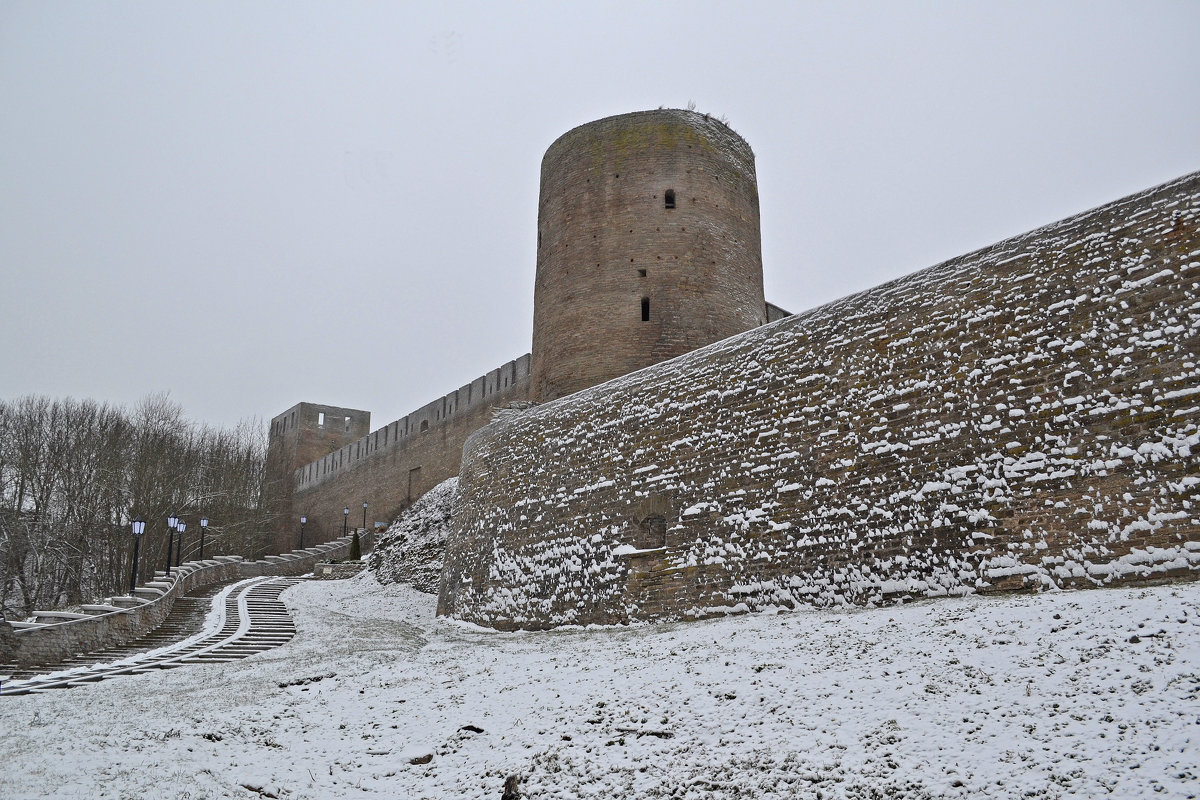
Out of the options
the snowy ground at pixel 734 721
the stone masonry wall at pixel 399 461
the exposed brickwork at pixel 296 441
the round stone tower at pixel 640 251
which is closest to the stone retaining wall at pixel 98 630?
the snowy ground at pixel 734 721

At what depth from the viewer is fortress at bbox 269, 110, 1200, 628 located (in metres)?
6.54

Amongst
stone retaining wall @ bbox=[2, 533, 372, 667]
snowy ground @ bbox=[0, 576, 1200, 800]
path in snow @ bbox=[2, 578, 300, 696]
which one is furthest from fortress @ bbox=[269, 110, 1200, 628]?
stone retaining wall @ bbox=[2, 533, 372, 667]

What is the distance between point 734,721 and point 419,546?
660 inches

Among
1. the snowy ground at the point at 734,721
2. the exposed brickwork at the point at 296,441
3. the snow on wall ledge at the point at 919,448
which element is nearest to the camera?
the snowy ground at the point at 734,721

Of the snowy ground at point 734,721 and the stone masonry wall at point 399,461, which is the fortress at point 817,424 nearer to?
the snowy ground at point 734,721

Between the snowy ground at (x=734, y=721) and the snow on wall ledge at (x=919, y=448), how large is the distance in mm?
733

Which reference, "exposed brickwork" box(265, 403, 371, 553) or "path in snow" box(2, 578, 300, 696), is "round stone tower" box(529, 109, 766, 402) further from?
"exposed brickwork" box(265, 403, 371, 553)

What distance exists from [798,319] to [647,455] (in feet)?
8.66

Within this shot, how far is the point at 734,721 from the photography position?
513 cm

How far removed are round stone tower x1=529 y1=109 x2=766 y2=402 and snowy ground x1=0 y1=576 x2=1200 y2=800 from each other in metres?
8.43

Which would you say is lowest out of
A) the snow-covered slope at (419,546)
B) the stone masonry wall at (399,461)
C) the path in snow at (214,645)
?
the path in snow at (214,645)

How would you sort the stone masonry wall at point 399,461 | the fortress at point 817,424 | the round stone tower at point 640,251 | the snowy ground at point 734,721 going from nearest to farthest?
the snowy ground at point 734,721, the fortress at point 817,424, the round stone tower at point 640,251, the stone masonry wall at point 399,461

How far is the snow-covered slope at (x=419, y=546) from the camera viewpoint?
1986cm

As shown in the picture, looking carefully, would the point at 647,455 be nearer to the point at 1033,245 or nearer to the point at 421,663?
the point at 421,663
